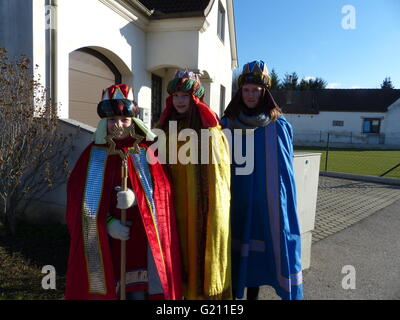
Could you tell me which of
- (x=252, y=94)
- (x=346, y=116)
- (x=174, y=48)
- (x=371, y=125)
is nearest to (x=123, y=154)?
(x=252, y=94)

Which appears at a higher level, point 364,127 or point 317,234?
point 364,127

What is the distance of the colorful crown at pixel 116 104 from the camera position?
213cm

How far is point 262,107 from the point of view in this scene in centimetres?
256

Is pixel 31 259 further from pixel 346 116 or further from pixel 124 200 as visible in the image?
pixel 346 116

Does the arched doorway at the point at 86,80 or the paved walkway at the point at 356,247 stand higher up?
the arched doorway at the point at 86,80

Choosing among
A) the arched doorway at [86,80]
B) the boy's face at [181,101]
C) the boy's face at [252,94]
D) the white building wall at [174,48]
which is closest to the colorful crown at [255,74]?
the boy's face at [252,94]

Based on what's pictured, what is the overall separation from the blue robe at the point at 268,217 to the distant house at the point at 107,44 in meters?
3.62

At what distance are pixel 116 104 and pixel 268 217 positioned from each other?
1444 mm

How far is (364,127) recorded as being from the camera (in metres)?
36.2

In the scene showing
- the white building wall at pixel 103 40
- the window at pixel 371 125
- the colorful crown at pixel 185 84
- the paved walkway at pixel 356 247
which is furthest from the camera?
the window at pixel 371 125

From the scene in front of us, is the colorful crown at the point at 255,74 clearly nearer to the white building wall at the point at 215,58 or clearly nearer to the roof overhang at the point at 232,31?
the white building wall at the point at 215,58

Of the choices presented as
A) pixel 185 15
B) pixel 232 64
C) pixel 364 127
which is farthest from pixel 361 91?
pixel 185 15
